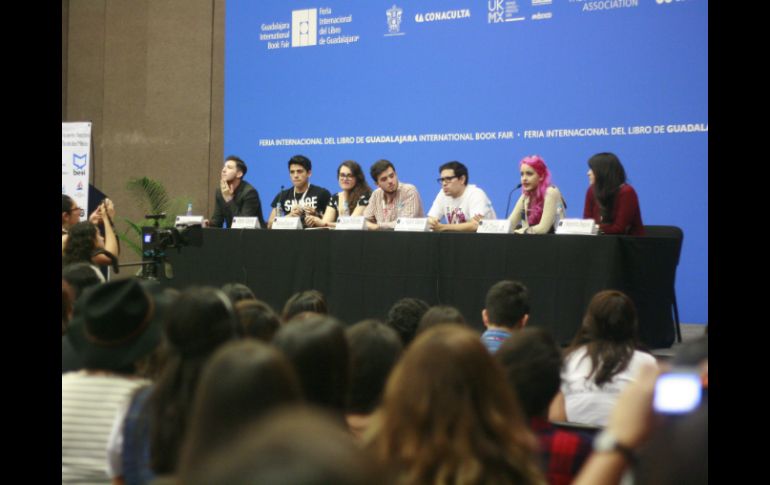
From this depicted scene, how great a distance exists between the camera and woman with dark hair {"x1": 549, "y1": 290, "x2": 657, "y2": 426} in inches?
103

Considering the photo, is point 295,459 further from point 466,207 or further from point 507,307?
point 466,207

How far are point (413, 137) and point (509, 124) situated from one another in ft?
2.96

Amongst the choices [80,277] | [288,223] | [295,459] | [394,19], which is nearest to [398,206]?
[288,223]

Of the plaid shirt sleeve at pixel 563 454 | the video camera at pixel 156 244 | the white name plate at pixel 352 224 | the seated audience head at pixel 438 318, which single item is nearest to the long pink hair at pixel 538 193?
the white name plate at pixel 352 224

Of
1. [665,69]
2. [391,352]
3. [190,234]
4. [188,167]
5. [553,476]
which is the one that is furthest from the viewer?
[188,167]

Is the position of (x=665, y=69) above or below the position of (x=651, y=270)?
above

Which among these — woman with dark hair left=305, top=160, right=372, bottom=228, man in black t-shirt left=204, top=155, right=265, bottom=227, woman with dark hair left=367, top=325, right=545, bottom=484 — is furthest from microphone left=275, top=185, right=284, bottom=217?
woman with dark hair left=367, top=325, right=545, bottom=484

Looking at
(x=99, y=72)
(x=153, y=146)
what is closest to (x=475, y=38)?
Answer: (x=153, y=146)

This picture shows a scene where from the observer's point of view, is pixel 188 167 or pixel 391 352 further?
pixel 188 167

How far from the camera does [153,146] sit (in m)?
9.33

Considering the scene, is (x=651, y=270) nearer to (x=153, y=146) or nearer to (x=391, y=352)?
(x=391, y=352)

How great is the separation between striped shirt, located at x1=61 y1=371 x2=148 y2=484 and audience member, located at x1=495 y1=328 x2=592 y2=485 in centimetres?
75

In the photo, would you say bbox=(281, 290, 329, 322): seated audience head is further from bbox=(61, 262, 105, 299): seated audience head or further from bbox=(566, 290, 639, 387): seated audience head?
bbox=(566, 290, 639, 387): seated audience head

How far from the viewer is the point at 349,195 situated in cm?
641
